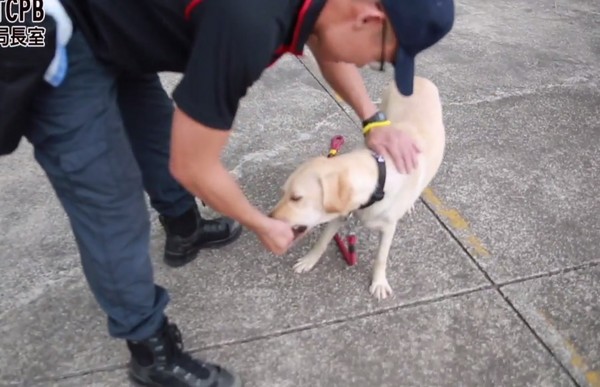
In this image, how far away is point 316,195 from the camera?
2.40 metres

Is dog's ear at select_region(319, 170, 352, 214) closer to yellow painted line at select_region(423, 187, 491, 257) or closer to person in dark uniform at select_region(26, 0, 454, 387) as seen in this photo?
person in dark uniform at select_region(26, 0, 454, 387)

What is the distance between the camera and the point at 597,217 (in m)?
3.33

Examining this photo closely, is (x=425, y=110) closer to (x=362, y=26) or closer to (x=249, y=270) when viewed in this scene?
(x=249, y=270)

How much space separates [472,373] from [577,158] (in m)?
1.88

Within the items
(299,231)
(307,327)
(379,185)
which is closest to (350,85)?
(379,185)

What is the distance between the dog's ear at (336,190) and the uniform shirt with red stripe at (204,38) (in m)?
0.73

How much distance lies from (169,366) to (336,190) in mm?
874

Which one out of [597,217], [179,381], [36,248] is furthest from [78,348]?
[597,217]

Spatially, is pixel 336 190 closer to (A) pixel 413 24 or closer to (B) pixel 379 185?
(B) pixel 379 185

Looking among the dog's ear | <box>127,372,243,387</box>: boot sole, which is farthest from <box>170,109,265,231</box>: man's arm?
<box>127,372,243,387</box>: boot sole

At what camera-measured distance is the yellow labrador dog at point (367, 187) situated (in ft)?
7.86

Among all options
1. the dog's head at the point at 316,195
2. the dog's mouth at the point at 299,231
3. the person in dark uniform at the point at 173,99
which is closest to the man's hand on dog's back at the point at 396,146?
the dog's head at the point at 316,195

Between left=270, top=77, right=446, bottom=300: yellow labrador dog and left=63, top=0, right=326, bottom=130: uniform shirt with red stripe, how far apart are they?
752 mm

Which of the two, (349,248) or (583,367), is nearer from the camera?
(583,367)
